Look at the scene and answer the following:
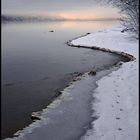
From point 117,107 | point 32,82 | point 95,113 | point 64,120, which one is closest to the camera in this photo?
point 64,120

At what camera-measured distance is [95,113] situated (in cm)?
1220

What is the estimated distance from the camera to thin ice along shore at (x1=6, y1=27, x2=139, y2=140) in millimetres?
10250

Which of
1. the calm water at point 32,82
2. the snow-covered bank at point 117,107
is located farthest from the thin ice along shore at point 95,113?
the calm water at point 32,82

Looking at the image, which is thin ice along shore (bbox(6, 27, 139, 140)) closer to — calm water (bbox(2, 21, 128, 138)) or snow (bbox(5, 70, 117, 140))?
snow (bbox(5, 70, 117, 140))

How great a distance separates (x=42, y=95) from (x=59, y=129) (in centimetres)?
587

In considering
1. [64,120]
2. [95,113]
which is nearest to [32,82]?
[95,113]

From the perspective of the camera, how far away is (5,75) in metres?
22.5

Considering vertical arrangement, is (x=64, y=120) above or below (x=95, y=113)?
below

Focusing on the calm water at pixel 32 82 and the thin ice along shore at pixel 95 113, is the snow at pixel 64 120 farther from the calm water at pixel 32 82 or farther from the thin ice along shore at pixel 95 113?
the calm water at pixel 32 82

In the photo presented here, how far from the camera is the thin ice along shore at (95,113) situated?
10.2m

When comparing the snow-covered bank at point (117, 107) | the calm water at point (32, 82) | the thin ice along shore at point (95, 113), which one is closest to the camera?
the snow-covered bank at point (117, 107)

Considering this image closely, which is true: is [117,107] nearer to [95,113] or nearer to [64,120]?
[95,113]

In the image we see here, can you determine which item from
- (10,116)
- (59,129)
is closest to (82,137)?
(59,129)

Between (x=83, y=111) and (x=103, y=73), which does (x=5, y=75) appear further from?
(x=83, y=111)
